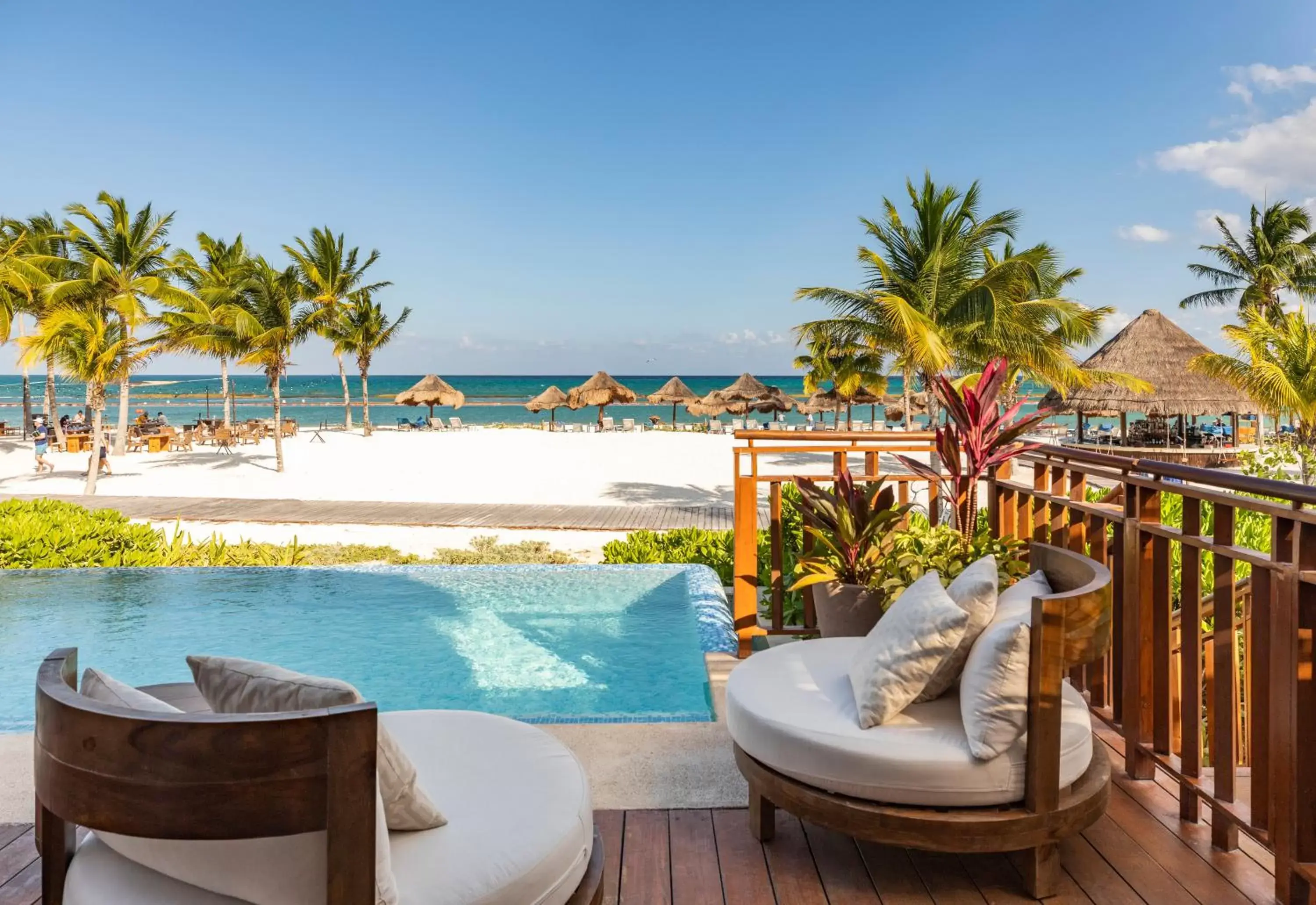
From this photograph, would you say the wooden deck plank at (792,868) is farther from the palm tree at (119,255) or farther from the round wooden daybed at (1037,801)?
the palm tree at (119,255)

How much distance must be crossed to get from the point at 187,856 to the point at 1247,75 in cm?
2984

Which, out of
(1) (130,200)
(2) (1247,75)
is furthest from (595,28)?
(2) (1247,75)

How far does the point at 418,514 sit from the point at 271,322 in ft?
38.9

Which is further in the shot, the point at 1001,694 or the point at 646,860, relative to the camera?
the point at 646,860

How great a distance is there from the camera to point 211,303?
18078 millimetres

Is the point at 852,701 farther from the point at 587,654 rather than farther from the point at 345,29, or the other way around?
the point at 345,29

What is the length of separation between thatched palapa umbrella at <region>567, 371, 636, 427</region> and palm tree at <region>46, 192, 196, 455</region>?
16.1 m

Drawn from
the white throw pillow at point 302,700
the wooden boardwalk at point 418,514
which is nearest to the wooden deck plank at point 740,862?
the white throw pillow at point 302,700

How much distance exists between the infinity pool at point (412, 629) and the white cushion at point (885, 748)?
1698mm

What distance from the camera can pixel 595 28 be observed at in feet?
50.5

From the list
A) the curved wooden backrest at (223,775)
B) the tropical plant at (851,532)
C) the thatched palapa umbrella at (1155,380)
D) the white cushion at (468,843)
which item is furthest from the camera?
the thatched palapa umbrella at (1155,380)

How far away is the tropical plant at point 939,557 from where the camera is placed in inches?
117

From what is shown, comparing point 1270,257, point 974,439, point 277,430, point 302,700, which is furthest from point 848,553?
point 1270,257

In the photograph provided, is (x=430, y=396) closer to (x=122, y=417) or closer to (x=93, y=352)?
(x=122, y=417)
